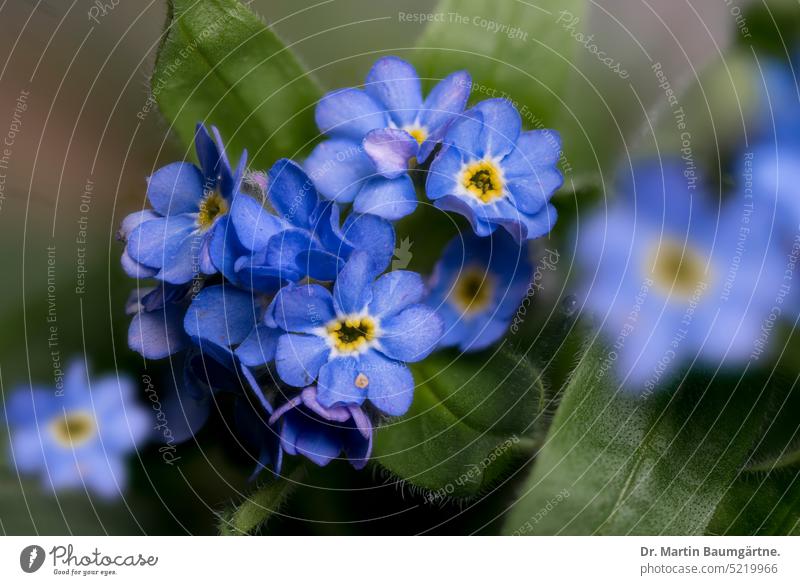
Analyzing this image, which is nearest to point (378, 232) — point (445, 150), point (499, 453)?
point (445, 150)

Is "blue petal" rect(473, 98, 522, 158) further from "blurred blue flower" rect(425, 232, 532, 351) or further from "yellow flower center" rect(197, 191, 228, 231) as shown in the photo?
"yellow flower center" rect(197, 191, 228, 231)

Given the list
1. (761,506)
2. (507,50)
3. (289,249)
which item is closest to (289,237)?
(289,249)

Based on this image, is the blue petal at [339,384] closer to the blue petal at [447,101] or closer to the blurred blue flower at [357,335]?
the blurred blue flower at [357,335]

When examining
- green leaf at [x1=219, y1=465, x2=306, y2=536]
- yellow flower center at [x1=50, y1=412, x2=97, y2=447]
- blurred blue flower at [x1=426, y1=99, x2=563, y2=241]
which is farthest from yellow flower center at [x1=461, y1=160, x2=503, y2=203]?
yellow flower center at [x1=50, y1=412, x2=97, y2=447]

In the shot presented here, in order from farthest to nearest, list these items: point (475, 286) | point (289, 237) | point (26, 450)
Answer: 1. point (26, 450)
2. point (475, 286)
3. point (289, 237)

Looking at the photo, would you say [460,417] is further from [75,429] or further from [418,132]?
[75,429]

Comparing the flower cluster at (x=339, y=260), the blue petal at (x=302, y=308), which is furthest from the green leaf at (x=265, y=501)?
the blue petal at (x=302, y=308)
